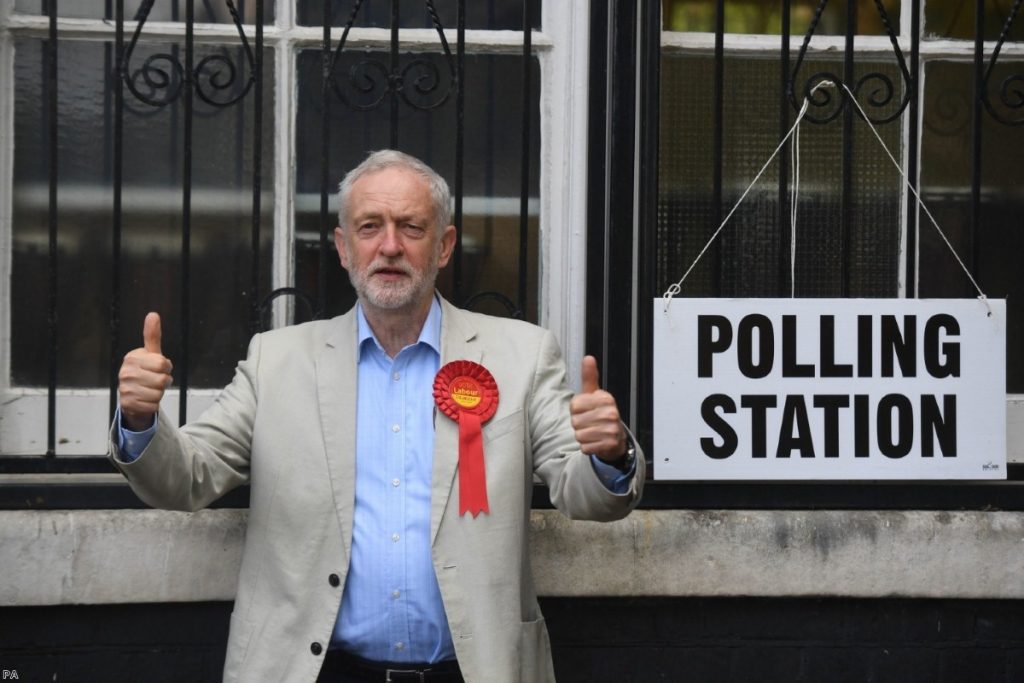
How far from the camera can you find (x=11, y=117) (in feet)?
12.6

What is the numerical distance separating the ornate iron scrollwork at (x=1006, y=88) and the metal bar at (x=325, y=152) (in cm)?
187

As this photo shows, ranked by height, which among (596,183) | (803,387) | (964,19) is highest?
(964,19)

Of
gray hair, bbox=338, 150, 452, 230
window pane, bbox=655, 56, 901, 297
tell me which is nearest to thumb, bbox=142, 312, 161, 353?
gray hair, bbox=338, 150, 452, 230

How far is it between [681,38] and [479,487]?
165cm

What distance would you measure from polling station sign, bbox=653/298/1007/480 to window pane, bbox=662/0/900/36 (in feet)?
2.96

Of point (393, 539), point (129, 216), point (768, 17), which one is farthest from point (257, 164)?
point (768, 17)

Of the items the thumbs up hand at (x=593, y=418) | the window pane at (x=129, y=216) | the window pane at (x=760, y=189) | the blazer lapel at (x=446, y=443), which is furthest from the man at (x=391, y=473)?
the window pane at (x=760, y=189)

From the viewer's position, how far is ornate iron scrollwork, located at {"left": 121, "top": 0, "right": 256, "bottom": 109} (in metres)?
3.65

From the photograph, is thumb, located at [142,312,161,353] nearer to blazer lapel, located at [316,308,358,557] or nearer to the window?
blazer lapel, located at [316,308,358,557]

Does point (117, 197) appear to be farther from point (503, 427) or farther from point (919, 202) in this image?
point (919, 202)

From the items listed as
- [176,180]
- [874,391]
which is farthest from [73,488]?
[874,391]

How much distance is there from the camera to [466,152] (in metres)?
3.95

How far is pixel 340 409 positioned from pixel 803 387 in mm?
1332

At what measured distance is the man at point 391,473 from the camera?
300cm
